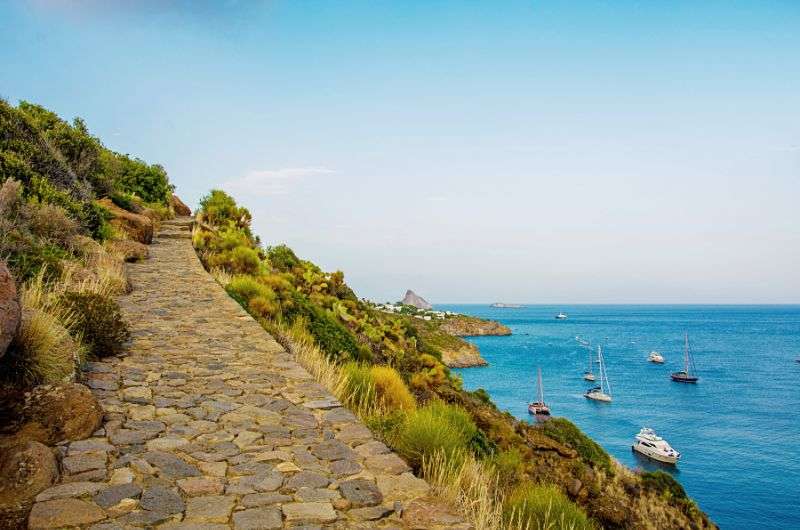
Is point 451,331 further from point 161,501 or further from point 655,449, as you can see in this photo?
point 161,501

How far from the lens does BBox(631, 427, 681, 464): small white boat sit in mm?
36969

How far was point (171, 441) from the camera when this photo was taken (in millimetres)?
3986

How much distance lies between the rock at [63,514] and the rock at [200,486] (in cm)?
52

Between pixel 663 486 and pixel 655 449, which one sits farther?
pixel 655 449

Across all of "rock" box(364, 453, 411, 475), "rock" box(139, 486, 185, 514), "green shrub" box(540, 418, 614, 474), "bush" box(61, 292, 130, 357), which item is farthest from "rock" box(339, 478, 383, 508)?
"green shrub" box(540, 418, 614, 474)

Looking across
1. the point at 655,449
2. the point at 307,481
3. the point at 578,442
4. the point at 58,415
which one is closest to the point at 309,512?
the point at 307,481

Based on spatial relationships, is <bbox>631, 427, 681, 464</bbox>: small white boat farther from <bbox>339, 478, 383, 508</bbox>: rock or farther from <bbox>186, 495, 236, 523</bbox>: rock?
<bbox>186, 495, 236, 523</bbox>: rock

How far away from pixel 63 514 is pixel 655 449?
42629 mm

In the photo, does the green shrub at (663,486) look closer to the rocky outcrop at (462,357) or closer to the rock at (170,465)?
the rock at (170,465)

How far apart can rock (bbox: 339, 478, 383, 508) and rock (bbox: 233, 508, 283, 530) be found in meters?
0.51

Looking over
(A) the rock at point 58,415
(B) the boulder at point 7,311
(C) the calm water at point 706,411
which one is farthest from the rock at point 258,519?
(C) the calm water at point 706,411

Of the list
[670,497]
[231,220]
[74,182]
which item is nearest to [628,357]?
[670,497]

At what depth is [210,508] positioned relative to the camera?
3047 mm

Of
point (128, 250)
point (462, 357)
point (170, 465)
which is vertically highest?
point (128, 250)
